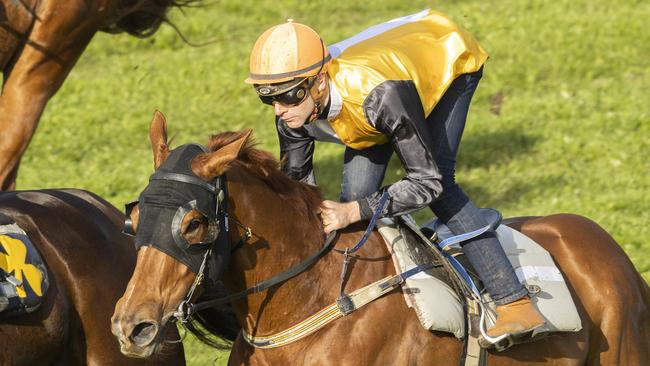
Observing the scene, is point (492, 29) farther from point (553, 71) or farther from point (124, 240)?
point (124, 240)

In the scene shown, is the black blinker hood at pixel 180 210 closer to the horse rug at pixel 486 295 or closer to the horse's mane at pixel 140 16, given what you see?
the horse rug at pixel 486 295

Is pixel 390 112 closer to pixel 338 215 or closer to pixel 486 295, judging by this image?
pixel 338 215

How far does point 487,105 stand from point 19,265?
8925mm

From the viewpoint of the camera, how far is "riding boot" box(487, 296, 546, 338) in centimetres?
479

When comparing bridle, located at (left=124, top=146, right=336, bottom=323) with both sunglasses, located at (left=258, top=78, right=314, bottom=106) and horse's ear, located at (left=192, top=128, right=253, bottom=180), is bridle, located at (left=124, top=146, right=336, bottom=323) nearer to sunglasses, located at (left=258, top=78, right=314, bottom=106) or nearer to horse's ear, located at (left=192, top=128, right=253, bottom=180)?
horse's ear, located at (left=192, top=128, right=253, bottom=180)

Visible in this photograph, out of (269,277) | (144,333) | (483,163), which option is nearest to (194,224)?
(144,333)

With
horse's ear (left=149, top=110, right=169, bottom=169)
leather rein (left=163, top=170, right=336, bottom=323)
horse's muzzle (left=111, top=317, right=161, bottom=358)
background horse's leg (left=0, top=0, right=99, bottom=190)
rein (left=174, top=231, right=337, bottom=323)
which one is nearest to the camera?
horse's muzzle (left=111, top=317, right=161, bottom=358)

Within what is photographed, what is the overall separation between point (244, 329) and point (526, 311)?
1.23 meters

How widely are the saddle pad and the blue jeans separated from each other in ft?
4.47

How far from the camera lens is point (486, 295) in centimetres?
500

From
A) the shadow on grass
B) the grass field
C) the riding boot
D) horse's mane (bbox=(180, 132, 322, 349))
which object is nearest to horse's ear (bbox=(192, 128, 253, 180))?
horse's mane (bbox=(180, 132, 322, 349))

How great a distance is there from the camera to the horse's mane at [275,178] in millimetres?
4254

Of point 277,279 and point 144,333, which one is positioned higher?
point 144,333

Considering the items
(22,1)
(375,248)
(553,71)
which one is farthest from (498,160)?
(375,248)
